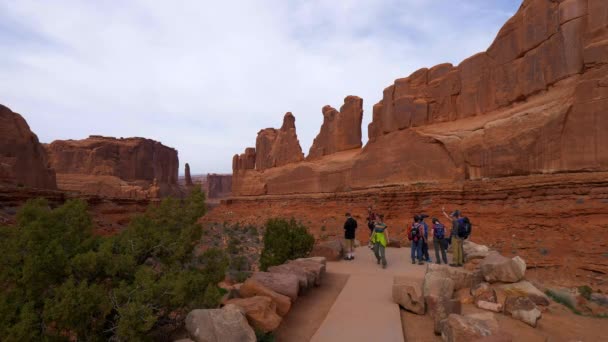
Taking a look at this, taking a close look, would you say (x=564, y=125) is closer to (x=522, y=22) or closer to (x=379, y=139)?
(x=522, y=22)

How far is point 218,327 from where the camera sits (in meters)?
4.27

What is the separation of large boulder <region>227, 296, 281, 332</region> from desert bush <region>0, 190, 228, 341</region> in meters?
0.46

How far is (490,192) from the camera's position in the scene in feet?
55.6

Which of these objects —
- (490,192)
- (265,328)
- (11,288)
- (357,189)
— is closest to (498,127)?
(490,192)

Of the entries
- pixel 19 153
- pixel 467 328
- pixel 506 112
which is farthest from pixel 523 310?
pixel 19 153

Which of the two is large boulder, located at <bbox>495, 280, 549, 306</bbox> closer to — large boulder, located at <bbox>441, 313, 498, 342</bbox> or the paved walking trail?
the paved walking trail

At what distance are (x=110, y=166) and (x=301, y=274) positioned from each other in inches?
2371

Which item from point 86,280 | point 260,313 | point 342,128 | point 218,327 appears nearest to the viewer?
point 218,327

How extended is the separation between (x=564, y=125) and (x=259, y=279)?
13.9 meters

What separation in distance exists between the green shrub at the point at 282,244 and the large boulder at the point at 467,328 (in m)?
5.95

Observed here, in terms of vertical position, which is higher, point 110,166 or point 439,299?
point 110,166

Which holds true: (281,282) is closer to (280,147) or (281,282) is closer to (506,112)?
(506,112)

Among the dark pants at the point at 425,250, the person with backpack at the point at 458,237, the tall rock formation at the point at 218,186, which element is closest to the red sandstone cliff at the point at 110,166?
the tall rock formation at the point at 218,186

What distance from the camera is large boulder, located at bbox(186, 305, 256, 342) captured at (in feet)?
13.8
